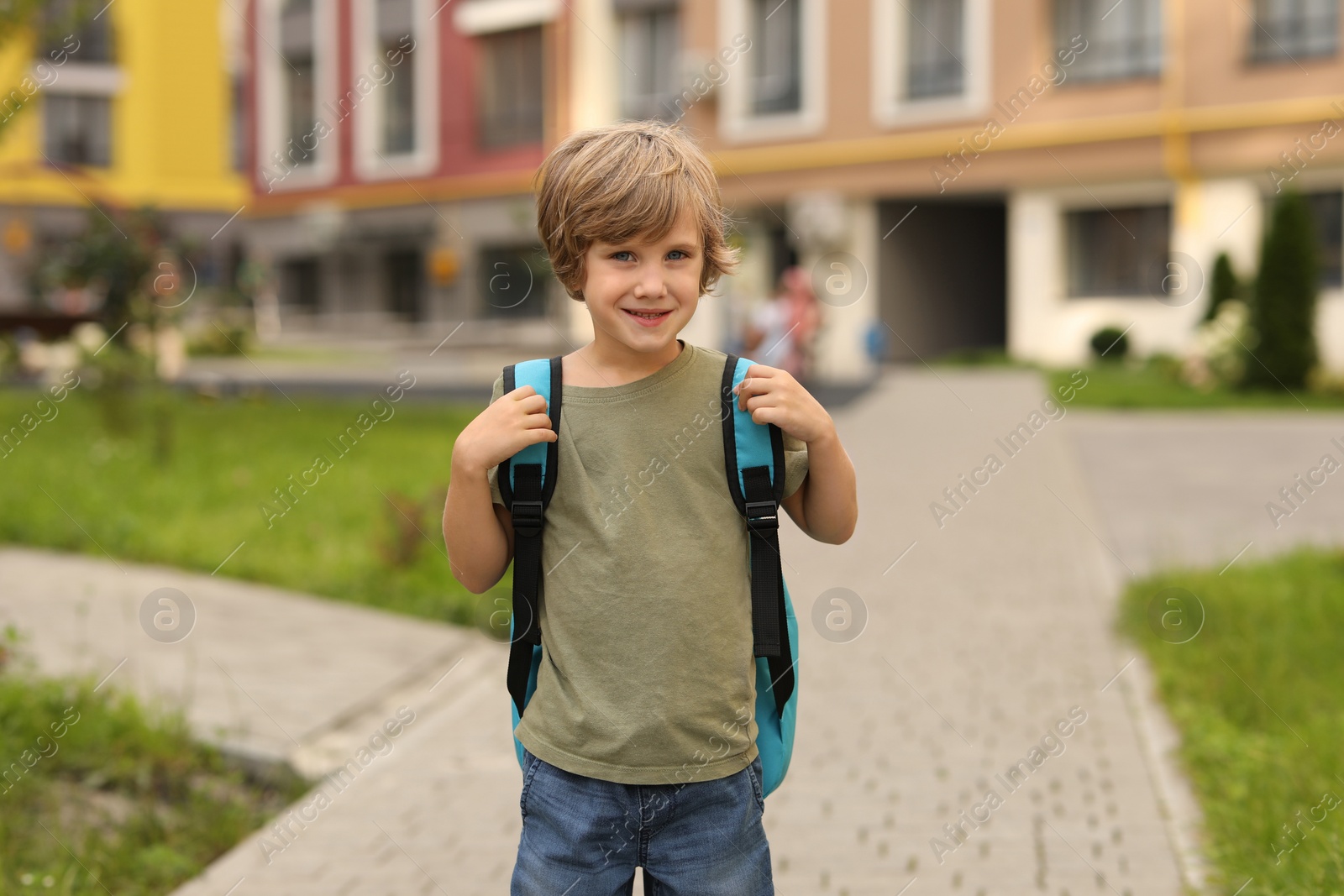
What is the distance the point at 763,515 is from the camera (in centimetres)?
225

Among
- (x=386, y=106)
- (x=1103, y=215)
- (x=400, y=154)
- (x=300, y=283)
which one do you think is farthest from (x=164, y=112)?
(x=1103, y=215)

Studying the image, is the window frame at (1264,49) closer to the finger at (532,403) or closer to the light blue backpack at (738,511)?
the light blue backpack at (738,511)

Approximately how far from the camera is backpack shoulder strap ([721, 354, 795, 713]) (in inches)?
89.0

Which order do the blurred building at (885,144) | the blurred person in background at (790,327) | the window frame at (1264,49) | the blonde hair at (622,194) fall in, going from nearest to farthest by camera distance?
1. the blonde hair at (622,194)
2. the blurred person in background at (790,327)
3. the window frame at (1264,49)
4. the blurred building at (885,144)

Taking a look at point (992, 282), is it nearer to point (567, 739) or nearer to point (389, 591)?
point (389, 591)

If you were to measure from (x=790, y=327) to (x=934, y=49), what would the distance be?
29.7 ft

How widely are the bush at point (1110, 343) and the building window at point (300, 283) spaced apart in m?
21.0

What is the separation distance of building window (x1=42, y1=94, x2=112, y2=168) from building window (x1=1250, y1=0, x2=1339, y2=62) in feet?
111

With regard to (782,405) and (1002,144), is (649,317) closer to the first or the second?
(782,405)

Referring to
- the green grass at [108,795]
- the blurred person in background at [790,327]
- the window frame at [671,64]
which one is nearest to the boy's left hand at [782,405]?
the green grass at [108,795]

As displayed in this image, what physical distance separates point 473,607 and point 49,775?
258 centimetres

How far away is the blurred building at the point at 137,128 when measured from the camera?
4184 cm

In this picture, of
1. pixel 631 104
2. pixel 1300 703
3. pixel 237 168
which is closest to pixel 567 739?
pixel 1300 703

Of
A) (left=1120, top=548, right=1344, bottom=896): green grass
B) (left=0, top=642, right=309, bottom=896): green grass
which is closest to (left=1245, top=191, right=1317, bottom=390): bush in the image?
(left=1120, top=548, right=1344, bottom=896): green grass
